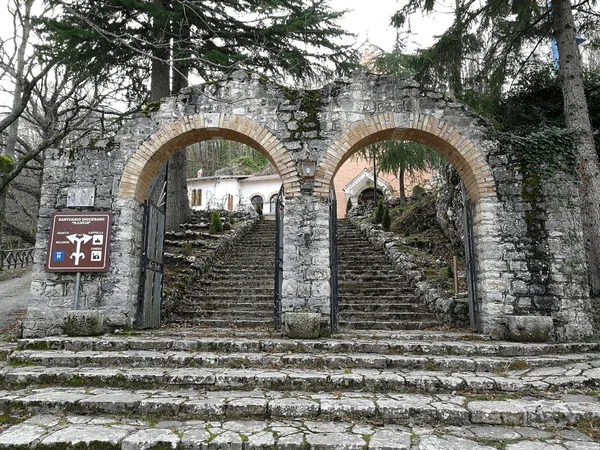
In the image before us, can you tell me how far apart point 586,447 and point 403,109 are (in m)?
5.29

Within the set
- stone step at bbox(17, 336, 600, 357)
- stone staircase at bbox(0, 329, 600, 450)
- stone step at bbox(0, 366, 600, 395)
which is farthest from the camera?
stone step at bbox(17, 336, 600, 357)

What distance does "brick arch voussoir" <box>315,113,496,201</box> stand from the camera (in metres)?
6.84

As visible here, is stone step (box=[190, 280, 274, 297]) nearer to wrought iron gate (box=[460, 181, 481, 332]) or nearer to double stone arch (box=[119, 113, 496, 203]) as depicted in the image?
double stone arch (box=[119, 113, 496, 203])

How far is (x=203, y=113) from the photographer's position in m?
7.07

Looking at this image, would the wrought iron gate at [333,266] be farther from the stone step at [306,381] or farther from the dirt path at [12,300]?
the dirt path at [12,300]

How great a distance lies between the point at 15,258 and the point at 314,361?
15925 millimetres

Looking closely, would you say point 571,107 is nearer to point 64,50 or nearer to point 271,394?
point 271,394

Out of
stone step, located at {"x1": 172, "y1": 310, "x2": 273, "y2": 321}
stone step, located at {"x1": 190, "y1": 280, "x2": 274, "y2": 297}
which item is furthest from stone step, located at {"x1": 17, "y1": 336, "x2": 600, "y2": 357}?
stone step, located at {"x1": 190, "y1": 280, "x2": 274, "y2": 297}

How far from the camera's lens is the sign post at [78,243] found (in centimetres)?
670

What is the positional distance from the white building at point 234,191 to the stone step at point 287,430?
25.4 metres

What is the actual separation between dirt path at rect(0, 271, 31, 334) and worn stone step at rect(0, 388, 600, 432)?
4.72 metres

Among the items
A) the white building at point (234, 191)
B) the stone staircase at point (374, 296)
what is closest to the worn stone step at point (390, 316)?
the stone staircase at point (374, 296)

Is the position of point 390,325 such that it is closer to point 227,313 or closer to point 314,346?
point 314,346

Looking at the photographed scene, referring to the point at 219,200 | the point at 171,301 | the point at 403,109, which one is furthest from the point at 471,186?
the point at 219,200
